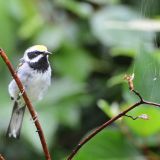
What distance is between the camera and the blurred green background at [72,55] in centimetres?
246

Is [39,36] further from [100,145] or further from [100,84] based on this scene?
[100,145]

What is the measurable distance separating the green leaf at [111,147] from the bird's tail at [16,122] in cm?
28

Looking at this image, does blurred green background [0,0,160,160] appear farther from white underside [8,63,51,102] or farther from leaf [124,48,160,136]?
white underside [8,63,51,102]

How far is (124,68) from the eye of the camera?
2.68 meters

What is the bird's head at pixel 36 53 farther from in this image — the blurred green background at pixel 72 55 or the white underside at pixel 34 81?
the blurred green background at pixel 72 55

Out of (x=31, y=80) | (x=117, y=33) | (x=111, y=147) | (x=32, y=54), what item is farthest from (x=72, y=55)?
(x=32, y=54)

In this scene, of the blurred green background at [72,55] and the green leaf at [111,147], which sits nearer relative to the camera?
the green leaf at [111,147]

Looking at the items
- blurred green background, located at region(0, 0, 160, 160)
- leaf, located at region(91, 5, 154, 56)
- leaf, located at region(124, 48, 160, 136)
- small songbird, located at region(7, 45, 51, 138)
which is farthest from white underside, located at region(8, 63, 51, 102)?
leaf, located at region(91, 5, 154, 56)

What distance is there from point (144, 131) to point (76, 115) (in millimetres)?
542

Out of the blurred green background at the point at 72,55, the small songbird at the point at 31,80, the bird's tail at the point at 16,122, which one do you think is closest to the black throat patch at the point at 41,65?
the small songbird at the point at 31,80

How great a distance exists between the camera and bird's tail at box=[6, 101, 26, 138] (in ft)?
5.20

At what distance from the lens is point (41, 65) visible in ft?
5.54

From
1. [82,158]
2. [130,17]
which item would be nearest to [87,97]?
[130,17]

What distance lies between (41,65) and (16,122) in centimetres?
19
